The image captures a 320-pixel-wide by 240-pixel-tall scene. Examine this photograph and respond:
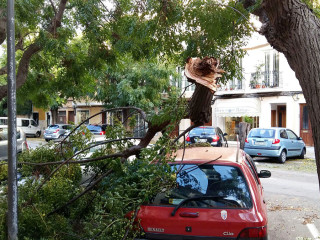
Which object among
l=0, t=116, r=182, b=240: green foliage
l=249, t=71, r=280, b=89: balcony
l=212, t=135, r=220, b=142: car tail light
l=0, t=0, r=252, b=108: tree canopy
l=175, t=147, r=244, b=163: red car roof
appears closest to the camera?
l=0, t=116, r=182, b=240: green foliage

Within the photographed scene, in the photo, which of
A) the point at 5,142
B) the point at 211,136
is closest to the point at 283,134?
the point at 211,136

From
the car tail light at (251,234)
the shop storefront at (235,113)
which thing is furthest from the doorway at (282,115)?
the car tail light at (251,234)

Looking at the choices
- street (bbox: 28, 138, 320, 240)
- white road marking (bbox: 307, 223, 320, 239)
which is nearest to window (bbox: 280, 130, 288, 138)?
street (bbox: 28, 138, 320, 240)

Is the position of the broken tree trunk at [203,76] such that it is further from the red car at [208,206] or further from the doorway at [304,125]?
the doorway at [304,125]

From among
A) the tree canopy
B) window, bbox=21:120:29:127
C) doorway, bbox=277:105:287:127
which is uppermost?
the tree canopy

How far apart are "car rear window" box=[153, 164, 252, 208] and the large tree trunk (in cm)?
100

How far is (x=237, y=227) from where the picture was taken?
352 cm

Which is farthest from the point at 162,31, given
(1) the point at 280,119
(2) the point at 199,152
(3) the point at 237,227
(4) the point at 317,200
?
(1) the point at 280,119

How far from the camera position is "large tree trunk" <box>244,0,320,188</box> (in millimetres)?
2902

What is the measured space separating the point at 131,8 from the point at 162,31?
106 inches

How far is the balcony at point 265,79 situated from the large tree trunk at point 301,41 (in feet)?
75.7

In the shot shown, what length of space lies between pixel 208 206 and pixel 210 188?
238 mm

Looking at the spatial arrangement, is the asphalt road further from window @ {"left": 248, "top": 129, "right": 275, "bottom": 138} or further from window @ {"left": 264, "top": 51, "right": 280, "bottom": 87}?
window @ {"left": 264, "top": 51, "right": 280, "bottom": 87}

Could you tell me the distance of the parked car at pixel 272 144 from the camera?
54.0 feet
